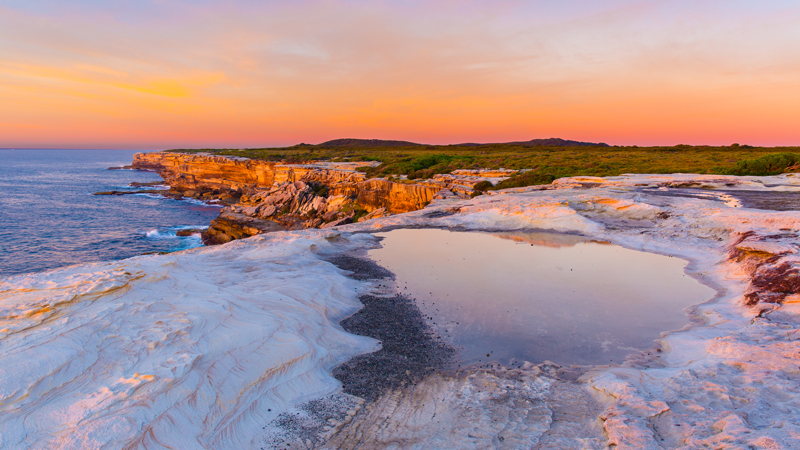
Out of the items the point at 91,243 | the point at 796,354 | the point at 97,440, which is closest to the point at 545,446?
the point at 796,354

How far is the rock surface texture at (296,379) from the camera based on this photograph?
175 inches

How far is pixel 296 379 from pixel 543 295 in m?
6.97

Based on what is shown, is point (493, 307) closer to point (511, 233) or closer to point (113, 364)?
point (113, 364)

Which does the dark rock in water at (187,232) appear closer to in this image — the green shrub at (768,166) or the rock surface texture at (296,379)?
the rock surface texture at (296,379)

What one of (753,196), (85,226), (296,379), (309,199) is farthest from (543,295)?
(85,226)

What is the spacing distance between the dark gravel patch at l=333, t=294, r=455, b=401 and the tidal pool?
16.5 inches

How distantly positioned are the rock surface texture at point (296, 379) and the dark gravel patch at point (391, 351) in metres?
0.26

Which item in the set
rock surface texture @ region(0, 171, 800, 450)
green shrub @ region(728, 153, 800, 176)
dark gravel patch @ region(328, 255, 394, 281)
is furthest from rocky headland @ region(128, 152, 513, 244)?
rock surface texture @ region(0, 171, 800, 450)

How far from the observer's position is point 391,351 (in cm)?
735

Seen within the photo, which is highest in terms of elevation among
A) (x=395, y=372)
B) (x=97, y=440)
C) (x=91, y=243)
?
(x=97, y=440)

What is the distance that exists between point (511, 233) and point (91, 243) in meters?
37.4

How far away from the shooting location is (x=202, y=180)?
69500 millimetres

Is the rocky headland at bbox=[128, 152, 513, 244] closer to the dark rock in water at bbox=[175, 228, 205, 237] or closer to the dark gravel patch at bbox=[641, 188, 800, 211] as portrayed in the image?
the dark rock in water at bbox=[175, 228, 205, 237]

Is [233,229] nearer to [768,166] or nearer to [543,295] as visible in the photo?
[543,295]
